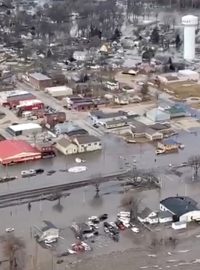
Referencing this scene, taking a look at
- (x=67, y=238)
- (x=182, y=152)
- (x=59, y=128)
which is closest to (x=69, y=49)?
(x=59, y=128)

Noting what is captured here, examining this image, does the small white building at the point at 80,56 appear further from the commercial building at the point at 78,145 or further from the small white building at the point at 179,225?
the small white building at the point at 179,225

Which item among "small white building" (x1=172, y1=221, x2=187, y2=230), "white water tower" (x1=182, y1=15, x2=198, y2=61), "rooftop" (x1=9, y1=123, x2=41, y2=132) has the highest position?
"white water tower" (x1=182, y1=15, x2=198, y2=61)

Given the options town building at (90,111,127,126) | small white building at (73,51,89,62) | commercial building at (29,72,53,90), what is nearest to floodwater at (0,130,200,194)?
town building at (90,111,127,126)

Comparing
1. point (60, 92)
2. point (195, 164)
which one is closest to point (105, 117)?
point (60, 92)

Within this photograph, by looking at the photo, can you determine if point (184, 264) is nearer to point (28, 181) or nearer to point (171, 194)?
point (171, 194)

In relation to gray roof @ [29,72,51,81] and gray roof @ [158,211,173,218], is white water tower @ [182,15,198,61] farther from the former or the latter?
gray roof @ [158,211,173,218]

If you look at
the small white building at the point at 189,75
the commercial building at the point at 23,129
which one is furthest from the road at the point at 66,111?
the small white building at the point at 189,75
